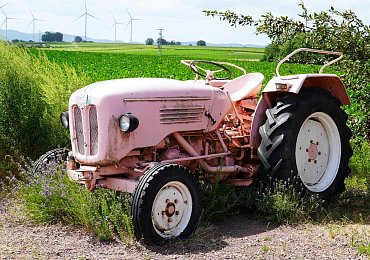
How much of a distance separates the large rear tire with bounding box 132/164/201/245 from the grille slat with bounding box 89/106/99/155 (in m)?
0.61

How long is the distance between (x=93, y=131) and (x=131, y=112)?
0.37 meters

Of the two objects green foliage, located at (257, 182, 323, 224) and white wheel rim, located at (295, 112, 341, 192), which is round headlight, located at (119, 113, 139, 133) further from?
white wheel rim, located at (295, 112, 341, 192)

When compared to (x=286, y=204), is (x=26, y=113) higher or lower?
higher

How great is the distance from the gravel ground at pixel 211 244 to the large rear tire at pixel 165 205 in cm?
12

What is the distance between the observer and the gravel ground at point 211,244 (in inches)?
193

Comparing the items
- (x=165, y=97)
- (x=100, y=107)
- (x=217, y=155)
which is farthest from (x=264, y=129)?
(x=100, y=107)

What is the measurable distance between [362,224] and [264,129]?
1257 millimetres

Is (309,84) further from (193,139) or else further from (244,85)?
(193,139)

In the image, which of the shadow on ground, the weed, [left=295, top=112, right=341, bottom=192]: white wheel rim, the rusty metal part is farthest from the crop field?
the weed

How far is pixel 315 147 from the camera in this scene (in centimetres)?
671

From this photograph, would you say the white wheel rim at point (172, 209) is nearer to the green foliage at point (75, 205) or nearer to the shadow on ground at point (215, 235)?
the shadow on ground at point (215, 235)

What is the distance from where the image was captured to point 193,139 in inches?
247

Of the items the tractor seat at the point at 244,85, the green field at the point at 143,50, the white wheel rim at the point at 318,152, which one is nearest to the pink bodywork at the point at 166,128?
the tractor seat at the point at 244,85

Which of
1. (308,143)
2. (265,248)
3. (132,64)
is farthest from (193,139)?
(132,64)
